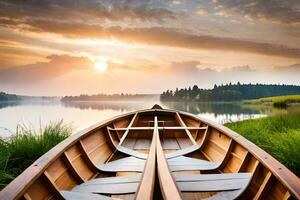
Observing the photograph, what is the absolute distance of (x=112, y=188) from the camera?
3480 mm

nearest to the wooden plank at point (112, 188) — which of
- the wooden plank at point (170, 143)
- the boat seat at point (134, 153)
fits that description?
the boat seat at point (134, 153)

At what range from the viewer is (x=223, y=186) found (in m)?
3.49

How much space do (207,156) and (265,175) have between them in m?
2.23

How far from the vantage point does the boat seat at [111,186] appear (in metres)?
3.38

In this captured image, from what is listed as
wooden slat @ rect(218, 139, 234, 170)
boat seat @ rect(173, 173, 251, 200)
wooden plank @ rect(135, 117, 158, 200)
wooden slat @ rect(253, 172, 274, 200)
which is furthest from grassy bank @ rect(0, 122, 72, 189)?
wooden slat @ rect(253, 172, 274, 200)

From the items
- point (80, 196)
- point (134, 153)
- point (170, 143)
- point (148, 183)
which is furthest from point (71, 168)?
point (170, 143)

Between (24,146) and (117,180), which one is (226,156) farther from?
(24,146)

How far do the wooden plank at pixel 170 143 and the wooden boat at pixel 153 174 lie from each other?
0.64 meters

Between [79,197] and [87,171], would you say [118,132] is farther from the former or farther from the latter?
[79,197]

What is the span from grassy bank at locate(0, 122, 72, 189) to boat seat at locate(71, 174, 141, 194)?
88.2 inches

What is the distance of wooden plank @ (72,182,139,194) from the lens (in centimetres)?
335

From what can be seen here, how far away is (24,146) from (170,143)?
324cm

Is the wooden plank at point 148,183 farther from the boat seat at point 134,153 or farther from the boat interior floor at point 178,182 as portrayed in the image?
the boat seat at point 134,153

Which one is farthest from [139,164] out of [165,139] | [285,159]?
[165,139]
